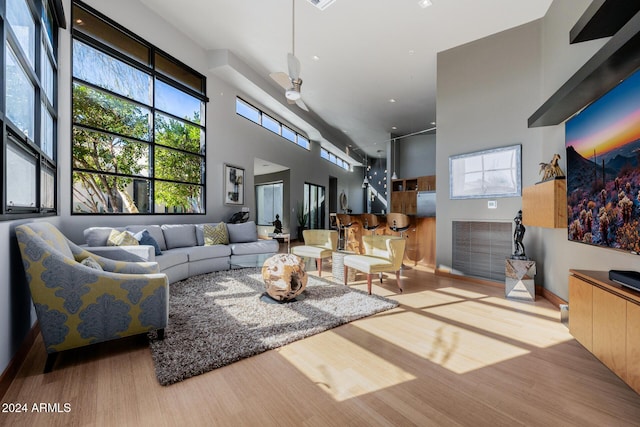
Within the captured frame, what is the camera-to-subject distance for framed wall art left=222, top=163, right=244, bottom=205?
21.1 ft

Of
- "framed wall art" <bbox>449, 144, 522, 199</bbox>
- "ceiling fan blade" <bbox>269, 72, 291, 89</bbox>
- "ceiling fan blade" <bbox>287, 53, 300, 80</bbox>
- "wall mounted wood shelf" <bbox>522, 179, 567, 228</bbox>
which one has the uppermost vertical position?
"ceiling fan blade" <bbox>287, 53, 300, 80</bbox>

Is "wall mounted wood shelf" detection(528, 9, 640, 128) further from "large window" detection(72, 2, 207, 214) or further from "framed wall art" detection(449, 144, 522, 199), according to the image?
"large window" detection(72, 2, 207, 214)

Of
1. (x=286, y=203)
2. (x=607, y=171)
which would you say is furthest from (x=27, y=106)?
(x=286, y=203)

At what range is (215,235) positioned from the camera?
202 inches

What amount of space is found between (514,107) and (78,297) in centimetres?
562

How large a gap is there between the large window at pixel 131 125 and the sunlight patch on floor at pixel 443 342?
4.37 meters

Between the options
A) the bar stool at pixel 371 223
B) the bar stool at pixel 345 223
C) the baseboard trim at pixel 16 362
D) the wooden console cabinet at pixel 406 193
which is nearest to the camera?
the baseboard trim at pixel 16 362

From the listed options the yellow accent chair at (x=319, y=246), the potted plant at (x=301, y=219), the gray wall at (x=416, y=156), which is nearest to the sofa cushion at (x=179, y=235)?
the yellow accent chair at (x=319, y=246)

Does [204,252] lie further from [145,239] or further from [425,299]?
[425,299]

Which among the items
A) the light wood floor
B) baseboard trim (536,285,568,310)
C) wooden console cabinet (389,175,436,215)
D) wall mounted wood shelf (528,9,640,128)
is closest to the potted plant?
wooden console cabinet (389,175,436,215)

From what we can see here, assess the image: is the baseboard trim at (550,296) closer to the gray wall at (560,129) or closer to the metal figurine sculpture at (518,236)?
the gray wall at (560,129)

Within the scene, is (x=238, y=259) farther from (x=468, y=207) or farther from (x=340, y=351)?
(x=468, y=207)

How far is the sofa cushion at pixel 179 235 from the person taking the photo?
4586 millimetres

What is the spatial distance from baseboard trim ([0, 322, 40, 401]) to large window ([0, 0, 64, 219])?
0.95 m
